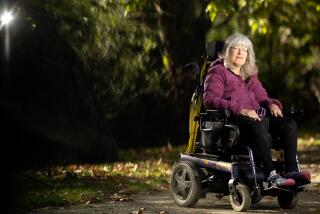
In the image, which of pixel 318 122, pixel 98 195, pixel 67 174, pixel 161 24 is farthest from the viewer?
pixel 318 122

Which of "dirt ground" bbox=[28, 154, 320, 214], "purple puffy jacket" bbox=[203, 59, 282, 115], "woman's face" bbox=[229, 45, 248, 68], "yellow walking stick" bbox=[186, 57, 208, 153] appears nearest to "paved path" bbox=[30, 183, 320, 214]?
"dirt ground" bbox=[28, 154, 320, 214]

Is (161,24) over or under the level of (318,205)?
over

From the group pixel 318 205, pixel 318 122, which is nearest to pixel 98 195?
pixel 318 205

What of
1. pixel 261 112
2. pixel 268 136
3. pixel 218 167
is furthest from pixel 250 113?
pixel 218 167

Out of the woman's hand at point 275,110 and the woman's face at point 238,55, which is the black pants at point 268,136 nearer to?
the woman's hand at point 275,110

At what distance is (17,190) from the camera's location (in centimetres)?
938

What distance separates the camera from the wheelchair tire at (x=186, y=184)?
800cm

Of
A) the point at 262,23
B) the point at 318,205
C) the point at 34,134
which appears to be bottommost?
the point at 318,205

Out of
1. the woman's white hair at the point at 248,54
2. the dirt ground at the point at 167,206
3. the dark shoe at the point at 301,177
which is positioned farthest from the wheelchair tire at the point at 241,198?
the woman's white hair at the point at 248,54

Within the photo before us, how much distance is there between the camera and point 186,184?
26.7ft

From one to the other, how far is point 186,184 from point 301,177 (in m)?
1.23

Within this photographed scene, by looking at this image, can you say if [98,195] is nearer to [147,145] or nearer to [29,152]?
[29,152]

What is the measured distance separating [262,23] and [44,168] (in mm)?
5616

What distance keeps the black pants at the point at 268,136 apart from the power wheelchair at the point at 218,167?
3.2 inches
